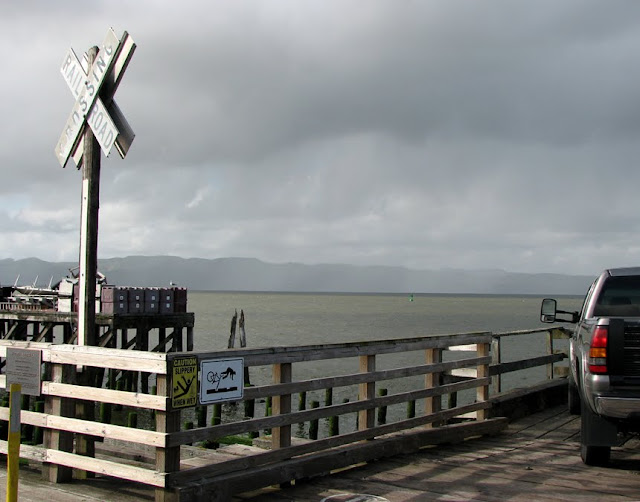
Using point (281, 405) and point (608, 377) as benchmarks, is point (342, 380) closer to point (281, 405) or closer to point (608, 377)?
point (281, 405)

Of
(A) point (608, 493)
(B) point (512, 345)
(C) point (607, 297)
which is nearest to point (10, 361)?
(A) point (608, 493)

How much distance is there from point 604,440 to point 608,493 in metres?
0.78

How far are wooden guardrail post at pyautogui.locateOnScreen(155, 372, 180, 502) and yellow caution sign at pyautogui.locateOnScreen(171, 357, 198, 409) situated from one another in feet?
0.20

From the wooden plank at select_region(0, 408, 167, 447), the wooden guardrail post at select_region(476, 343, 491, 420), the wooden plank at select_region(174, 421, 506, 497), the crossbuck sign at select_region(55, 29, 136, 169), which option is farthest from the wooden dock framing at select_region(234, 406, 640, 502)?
the crossbuck sign at select_region(55, 29, 136, 169)

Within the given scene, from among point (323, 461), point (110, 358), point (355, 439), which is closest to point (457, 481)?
point (355, 439)

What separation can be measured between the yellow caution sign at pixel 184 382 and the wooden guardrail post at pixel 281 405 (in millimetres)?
1048

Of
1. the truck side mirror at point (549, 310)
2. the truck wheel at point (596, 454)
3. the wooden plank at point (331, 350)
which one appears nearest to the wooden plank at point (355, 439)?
the wooden plank at point (331, 350)

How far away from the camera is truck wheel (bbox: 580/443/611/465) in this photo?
7.84 meters

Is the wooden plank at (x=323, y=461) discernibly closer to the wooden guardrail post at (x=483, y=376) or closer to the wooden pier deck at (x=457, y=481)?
the wooden pier deck at (x=457, y=481)

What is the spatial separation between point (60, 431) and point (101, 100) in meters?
3.48

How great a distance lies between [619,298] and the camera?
8172 mm

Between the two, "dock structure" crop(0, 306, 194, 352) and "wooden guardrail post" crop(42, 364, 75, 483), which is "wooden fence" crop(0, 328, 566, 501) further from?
"dock structure" crop(0, 306, 194, 352)

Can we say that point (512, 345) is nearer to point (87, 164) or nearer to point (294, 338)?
point (294, 338)

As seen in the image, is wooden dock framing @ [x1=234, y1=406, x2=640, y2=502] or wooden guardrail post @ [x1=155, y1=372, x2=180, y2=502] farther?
wooden dock framing @ [x1=234, y1=406, x2=640, y2=502]
